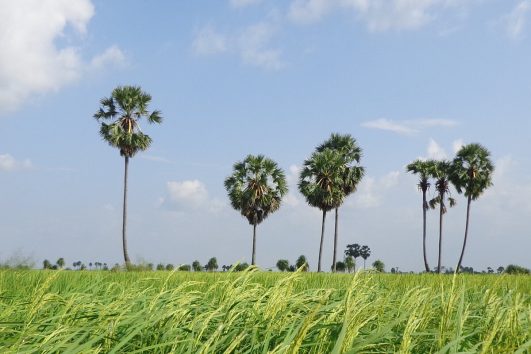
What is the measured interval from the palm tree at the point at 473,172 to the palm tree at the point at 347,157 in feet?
28.8

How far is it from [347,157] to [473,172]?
11.1 metres

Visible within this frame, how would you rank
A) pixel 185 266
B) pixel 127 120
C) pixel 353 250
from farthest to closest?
pixel 353 250, pixel 127 120, pixel 185 266

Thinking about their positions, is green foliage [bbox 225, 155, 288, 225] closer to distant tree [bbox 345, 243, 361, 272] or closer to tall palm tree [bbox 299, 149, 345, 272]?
tall palm tree [bbox 299, 149, 345, 272]

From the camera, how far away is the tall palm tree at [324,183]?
46781mm

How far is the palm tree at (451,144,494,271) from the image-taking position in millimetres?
49812

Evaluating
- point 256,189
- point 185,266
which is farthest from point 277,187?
point 185,266

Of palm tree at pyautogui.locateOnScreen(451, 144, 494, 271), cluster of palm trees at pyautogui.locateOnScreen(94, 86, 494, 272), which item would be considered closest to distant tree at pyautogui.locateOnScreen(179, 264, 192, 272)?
cluster of palm trees at pyautogui.locateOnScreen(94, 86, 494, 272)

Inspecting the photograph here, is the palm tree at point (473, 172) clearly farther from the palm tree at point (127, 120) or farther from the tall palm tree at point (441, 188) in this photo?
the palm tree at point (127, 120)

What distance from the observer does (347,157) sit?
50.8 meters

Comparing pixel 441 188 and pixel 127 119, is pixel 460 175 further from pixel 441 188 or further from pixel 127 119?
pixel 127 119

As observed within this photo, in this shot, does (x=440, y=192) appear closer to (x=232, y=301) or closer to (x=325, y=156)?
(x=325, y=156)

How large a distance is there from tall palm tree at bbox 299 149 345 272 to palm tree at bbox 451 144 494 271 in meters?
11.1

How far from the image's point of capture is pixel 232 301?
431cm

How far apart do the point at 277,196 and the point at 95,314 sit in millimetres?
43416
